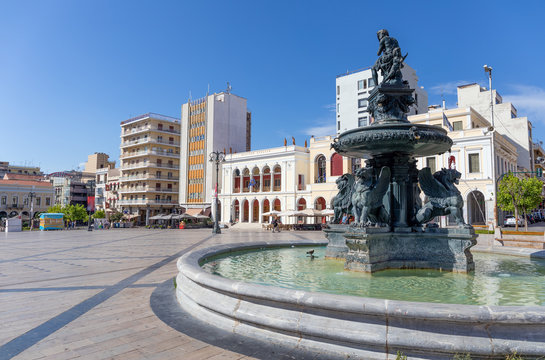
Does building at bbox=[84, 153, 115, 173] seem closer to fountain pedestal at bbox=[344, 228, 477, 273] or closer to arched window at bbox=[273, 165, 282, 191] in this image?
arched window at bbox=[273, 165, 282, 191]

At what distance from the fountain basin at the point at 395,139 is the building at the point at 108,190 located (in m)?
65.5

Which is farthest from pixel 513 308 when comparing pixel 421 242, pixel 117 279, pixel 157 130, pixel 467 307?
pixel 157 130

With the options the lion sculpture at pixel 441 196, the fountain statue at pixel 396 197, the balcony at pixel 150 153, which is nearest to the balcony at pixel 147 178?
the balcony at pixel 150 153

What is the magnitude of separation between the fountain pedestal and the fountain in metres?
0.02


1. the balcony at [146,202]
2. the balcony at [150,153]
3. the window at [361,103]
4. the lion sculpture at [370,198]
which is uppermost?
the window at [361,103]

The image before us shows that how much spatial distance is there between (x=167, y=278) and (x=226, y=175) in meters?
44.8

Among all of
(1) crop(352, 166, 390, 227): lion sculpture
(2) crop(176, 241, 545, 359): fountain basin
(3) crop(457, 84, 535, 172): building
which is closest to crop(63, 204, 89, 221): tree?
(1) crop(352, 166, 390, 227): lion sculpture

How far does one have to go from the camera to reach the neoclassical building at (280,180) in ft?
139

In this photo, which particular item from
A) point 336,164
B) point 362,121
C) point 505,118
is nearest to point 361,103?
point 362,121

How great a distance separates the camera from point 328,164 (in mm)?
42469

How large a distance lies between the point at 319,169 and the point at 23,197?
55709 millimetres

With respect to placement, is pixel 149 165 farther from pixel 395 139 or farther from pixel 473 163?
pixel 395 139

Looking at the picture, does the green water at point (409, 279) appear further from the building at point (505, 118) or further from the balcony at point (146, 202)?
the balcony at point (146, 202)

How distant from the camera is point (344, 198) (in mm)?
8664
